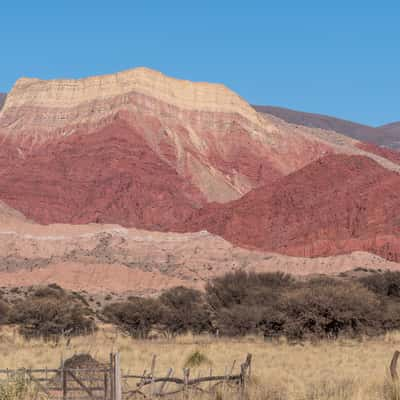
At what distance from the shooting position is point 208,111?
143 meters

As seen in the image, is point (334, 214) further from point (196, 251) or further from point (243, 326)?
point (243, 326)

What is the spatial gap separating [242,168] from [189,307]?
9566cm

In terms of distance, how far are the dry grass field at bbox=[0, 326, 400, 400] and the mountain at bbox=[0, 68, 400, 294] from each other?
33.8 metres

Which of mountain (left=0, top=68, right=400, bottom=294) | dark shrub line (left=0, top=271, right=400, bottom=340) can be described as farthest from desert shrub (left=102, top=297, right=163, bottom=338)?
mountain (left=0, top=68, right=400, bottom=294)

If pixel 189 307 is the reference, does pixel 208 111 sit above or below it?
above

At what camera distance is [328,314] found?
32.2 meters

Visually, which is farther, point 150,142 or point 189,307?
point 150,142

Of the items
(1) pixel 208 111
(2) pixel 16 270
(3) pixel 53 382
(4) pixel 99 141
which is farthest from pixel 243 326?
(1) pixel 208 111

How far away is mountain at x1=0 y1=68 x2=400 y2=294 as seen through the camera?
74938mm

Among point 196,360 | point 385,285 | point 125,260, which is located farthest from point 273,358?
point 125,260

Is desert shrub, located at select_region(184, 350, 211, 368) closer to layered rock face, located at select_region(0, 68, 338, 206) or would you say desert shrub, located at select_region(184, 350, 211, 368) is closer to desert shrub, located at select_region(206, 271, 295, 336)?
desert shrub, located at select_region(206, 271, 295, 336)

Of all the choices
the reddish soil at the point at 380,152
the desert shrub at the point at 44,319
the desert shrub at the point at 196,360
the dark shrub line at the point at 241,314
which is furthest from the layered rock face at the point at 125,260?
the reddish soil at the point at 380,152

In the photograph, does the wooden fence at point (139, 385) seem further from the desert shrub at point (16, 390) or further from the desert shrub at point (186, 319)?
the desert shrub at point (186, 319)

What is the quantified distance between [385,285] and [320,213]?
52443 mm
